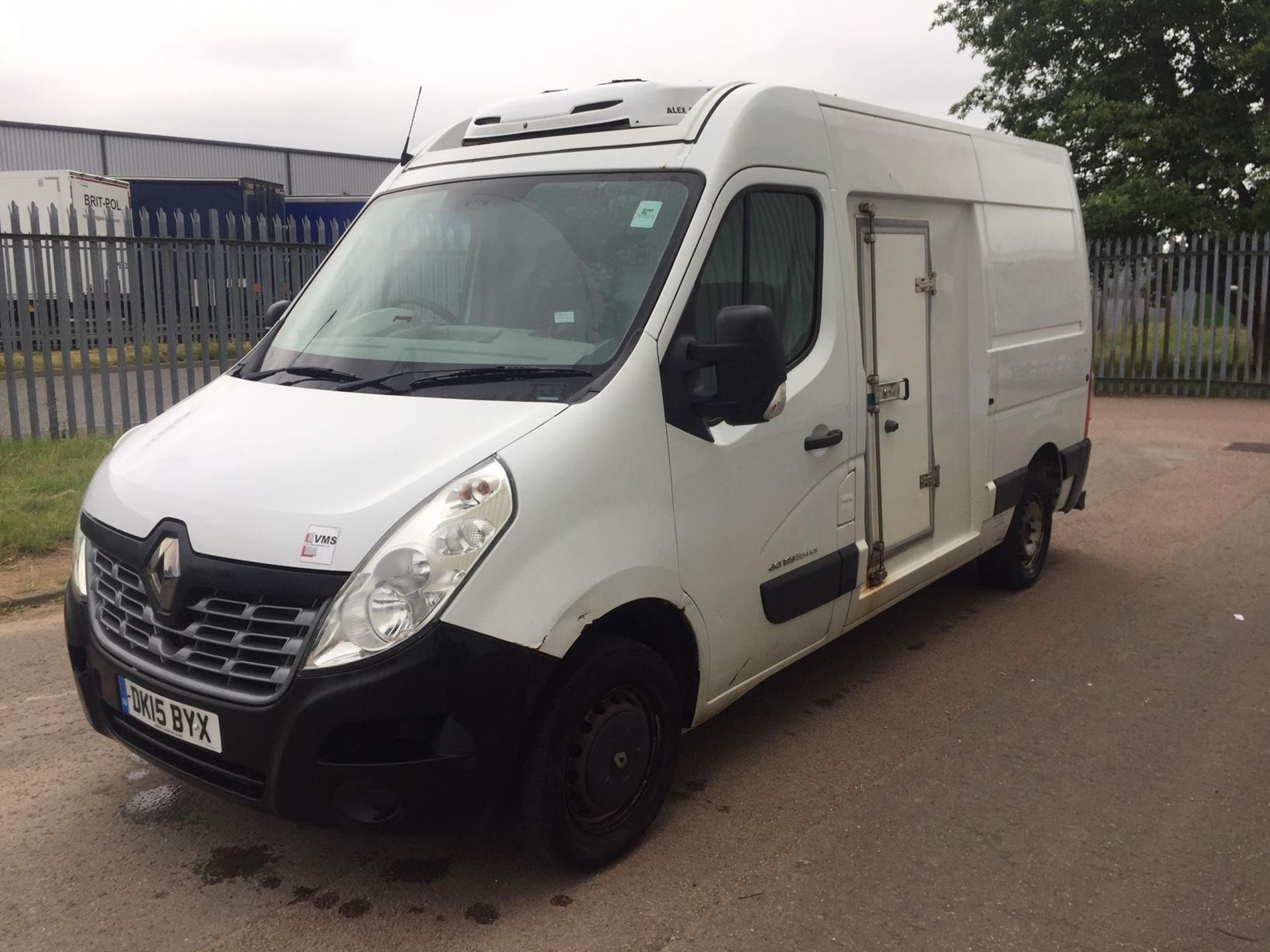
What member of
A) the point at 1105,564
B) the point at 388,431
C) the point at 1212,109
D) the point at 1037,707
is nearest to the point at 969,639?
the point at 1037,707

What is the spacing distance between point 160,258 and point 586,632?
8979 millimetres

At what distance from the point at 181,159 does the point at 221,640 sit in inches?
1471

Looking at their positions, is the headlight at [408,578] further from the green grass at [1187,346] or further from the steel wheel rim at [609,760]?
the green grass at [1187,346]

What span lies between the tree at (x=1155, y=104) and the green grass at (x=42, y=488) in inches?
562

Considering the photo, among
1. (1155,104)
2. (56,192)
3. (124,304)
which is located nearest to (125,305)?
(124,304)

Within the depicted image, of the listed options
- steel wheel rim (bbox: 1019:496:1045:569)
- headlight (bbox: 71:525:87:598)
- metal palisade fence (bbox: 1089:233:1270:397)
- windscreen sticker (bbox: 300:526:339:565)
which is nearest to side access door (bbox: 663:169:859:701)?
windscreen sticker (bbox: 300:526:339:565)

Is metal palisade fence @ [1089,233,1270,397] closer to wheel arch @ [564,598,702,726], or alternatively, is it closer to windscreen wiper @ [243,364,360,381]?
wheel arch @ [564,598,702,726]

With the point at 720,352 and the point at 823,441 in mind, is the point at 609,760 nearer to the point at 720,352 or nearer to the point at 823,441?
the point at 720,352

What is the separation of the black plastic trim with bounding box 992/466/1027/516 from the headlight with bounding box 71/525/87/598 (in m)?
4.14

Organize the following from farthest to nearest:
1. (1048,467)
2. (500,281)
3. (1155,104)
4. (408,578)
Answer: (1155,104) → (1048,467) → (500,281) → (408,578)

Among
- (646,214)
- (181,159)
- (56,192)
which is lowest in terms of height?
(646,214)

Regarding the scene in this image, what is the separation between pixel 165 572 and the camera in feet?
10.1

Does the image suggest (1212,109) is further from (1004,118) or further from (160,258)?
(160,258)

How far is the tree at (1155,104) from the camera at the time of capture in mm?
16891
